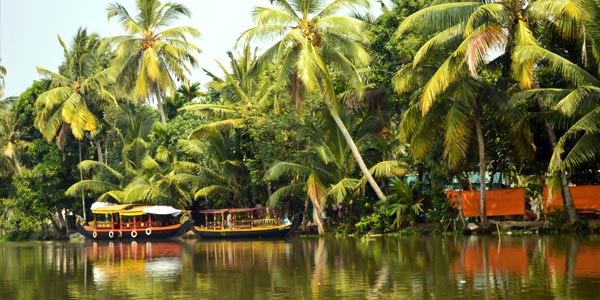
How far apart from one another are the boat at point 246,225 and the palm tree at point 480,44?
9.82m

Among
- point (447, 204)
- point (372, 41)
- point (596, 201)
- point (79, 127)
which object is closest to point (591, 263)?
point (596, 201)

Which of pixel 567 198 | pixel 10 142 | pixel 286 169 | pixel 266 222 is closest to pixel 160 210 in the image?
pixel 266 222

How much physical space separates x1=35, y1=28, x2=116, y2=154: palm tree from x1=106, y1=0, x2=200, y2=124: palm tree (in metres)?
1.69

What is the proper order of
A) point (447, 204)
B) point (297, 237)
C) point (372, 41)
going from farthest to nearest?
point (297, 237), point (372, 41), point (447, 204)

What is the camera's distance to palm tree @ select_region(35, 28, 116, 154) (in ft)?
120

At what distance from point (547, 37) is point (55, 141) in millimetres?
26834

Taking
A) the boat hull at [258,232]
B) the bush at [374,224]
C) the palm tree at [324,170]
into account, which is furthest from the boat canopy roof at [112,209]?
the bush at [374,224]

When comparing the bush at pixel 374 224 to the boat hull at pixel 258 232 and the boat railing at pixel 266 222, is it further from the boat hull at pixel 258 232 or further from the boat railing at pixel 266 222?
the boat railing at pixel 266 222

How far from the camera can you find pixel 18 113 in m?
40.8

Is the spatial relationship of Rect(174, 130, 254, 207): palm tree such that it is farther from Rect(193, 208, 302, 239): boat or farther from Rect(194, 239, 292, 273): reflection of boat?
Rect(194, 239, 292, 273): reflection of boat

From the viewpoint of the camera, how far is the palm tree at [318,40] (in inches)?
958

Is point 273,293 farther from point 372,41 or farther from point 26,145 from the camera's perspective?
point 26,145

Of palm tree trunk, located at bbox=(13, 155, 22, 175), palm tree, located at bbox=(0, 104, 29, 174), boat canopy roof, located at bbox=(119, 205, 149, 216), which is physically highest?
palm tree, located at bbox=(0, 104, 29, 174)

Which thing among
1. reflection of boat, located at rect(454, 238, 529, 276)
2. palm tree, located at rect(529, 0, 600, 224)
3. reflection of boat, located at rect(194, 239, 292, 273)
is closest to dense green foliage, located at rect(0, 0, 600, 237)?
palm tree, located at rect(529, 0, 600, 224)
